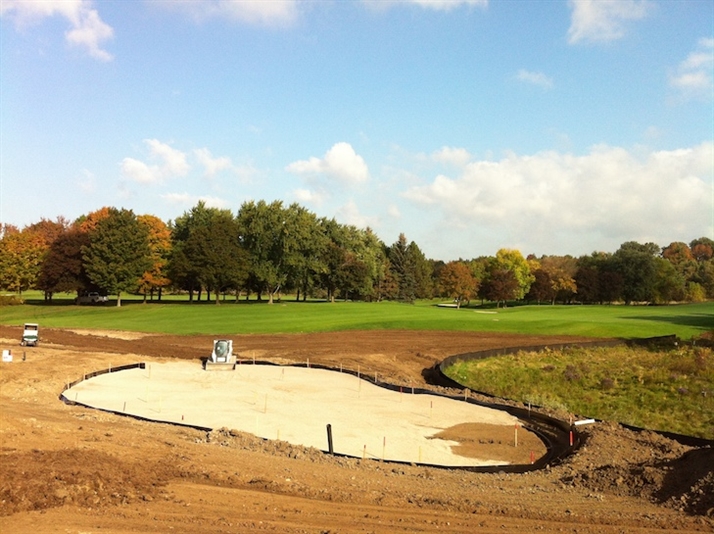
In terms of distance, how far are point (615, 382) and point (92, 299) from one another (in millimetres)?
74162

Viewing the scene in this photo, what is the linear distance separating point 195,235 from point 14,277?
26.2 meters

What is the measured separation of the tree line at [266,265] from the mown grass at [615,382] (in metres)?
50.7

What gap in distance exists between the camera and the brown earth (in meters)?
9.40

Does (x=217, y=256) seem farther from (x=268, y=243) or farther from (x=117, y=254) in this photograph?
(x=117, y=254)

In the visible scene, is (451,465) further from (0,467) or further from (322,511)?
(0,467)

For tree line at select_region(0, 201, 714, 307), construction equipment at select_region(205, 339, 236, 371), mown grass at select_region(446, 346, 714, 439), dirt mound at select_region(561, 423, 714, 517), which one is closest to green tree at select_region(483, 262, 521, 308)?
tree line at select_region(0, 201, 714, 307)

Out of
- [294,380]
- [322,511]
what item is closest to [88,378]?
[294,380]

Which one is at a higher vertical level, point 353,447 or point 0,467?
point 0,467

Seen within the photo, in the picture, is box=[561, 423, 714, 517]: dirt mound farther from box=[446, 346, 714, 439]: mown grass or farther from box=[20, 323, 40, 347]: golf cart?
box=[20, 323, 40, 347]: golf cart

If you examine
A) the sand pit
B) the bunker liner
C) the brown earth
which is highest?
the brown earth

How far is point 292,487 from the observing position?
11188 mm

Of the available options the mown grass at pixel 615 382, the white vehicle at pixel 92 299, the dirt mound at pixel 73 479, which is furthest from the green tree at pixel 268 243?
the dirt mound at pixel 73 479

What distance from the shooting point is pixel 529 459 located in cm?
1666

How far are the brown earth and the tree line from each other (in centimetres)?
5783
